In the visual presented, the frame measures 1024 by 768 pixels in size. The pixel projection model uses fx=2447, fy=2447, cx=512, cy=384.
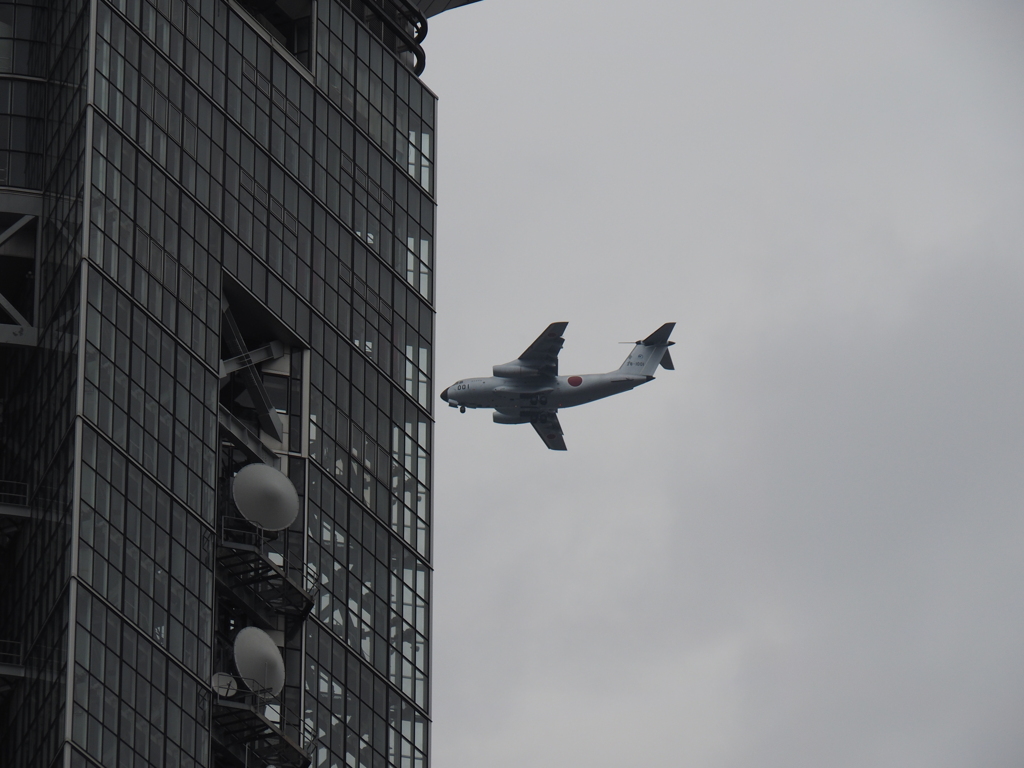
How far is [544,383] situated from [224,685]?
55.2 meters

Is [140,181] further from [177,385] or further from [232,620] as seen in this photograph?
[232,620]

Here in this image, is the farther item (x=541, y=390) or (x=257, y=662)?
(x=541, y=390)

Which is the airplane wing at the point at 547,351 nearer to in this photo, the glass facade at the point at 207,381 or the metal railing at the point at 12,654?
the glass facade at the point at 207,381

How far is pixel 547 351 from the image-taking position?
13612 centimetres

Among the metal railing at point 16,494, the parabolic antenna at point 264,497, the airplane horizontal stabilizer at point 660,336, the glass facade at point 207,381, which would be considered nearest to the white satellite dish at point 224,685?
the glass facade at point 207,381

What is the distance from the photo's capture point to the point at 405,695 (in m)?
93.8

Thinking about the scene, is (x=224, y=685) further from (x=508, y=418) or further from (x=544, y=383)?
(x=508, y=418)

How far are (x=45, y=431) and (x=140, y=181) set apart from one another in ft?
33.0

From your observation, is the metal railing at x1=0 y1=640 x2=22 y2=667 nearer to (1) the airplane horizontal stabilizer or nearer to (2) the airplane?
(2) the airplane

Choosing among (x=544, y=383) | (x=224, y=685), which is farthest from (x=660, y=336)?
(x=224, y=685)

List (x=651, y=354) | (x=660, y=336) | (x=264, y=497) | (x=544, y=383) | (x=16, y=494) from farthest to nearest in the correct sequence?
1. (x=660, y=336)
2. (x=651, y=354)
3. (x=544, y=383)
4. (x=264, y=497)
5. (x=16, y=494)

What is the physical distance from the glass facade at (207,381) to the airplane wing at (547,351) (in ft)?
105

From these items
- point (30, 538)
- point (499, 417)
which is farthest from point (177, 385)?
point (499, 417)

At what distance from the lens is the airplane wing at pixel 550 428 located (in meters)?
143
